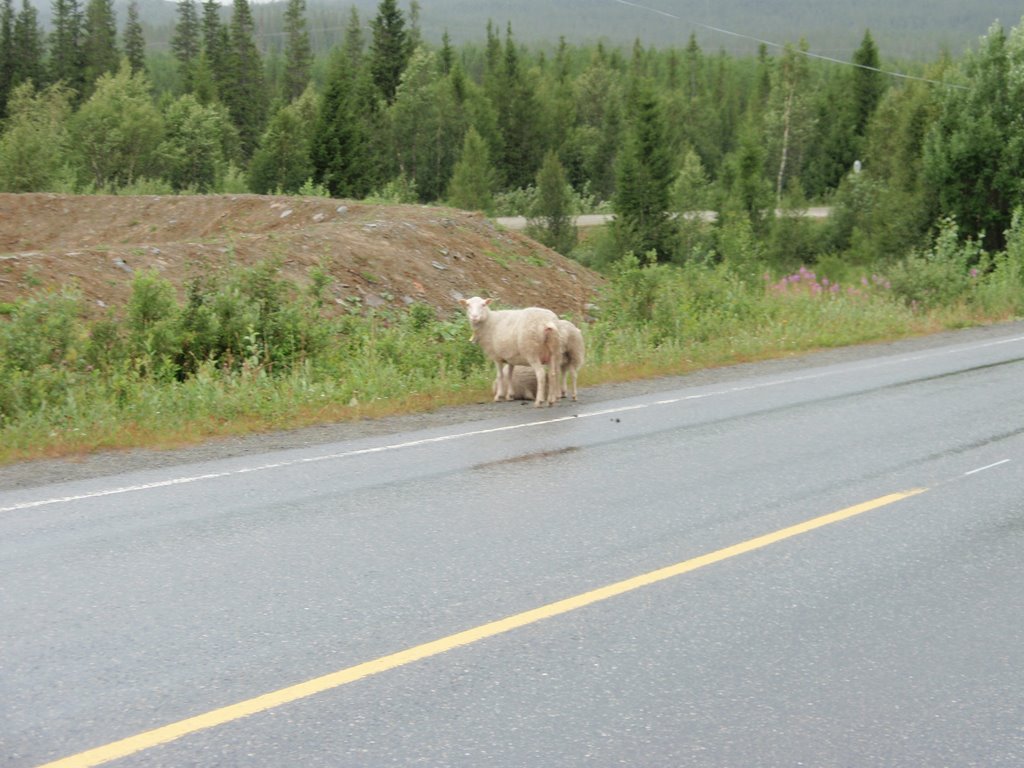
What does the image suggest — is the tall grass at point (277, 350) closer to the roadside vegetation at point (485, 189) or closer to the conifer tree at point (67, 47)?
the roadside vegetation at point (485, 189)

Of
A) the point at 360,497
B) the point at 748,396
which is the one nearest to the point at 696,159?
the point at 748,396

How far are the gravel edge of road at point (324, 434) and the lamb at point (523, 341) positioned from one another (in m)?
0.39

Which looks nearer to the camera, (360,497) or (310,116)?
(360,497)

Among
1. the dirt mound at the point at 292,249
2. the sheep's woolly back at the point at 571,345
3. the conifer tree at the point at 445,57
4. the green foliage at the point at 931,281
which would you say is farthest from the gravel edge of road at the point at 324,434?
the conifer tree at the point at 445,57

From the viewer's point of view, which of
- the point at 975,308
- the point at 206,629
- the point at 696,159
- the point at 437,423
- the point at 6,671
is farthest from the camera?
the point at 696,159

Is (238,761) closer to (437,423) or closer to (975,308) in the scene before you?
(437,423)

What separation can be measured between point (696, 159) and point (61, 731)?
91.3 metres

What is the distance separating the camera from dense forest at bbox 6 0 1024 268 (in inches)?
1823

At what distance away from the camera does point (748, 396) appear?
14211 millimetres

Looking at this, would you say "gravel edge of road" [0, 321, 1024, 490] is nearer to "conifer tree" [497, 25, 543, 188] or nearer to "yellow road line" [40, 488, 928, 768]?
"yellow road line" [40, 488, 928, 768]

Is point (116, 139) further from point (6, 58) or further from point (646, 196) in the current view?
point (6, 58)

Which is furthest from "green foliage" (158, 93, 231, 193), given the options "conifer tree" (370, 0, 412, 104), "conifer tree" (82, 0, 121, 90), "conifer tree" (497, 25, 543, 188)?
"conifer tree" (82, 0, 121, 90)

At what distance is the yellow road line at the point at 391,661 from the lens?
14.0 ft

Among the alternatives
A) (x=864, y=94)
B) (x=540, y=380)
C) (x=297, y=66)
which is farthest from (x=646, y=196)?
(x=297, y=66)
